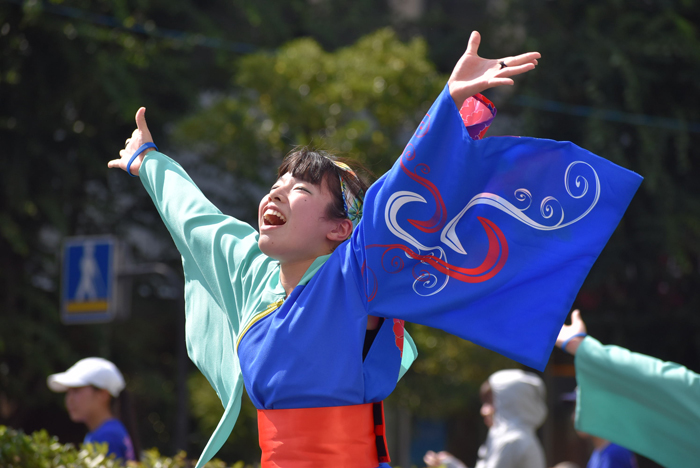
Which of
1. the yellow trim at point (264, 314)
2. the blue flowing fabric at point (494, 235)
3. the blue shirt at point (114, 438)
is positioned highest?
the blue flowing fabric at point (494, 235)

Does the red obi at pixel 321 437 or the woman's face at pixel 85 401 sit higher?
the red obi at pixel 321 437

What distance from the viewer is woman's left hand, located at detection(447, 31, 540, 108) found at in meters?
2.00

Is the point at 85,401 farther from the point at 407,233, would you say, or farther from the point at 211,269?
the point at 407,233

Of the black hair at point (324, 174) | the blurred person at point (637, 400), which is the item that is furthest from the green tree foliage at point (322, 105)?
the black hair at point (324, 174)

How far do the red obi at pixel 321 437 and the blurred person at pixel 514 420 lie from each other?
284cm

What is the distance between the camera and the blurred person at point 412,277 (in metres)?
2.09

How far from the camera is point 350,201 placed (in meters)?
2.39

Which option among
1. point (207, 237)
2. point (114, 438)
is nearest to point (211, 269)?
point (207, 237)

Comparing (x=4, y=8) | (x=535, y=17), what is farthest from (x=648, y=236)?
(x=4, y=8)

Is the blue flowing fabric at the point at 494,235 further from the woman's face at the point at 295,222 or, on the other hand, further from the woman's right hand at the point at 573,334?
the woman's right hand at the point at 573,334

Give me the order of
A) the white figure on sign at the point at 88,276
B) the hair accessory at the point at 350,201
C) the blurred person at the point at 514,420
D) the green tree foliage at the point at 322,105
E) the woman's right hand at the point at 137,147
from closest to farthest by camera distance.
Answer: the hair accessory at the point at 350,201, the woman's right hand at the point at 137,147, the blurred person at the point at 514,420, the white figure on sign at the point at 88,276, the green tree foliage at the point at 322,105

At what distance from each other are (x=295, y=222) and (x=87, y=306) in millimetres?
5221

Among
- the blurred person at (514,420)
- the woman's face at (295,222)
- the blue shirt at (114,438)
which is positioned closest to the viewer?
the woman's face at (295,222)

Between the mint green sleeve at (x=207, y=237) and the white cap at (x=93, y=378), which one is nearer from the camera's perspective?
the mint green sleeve at (x=207, y=237)
